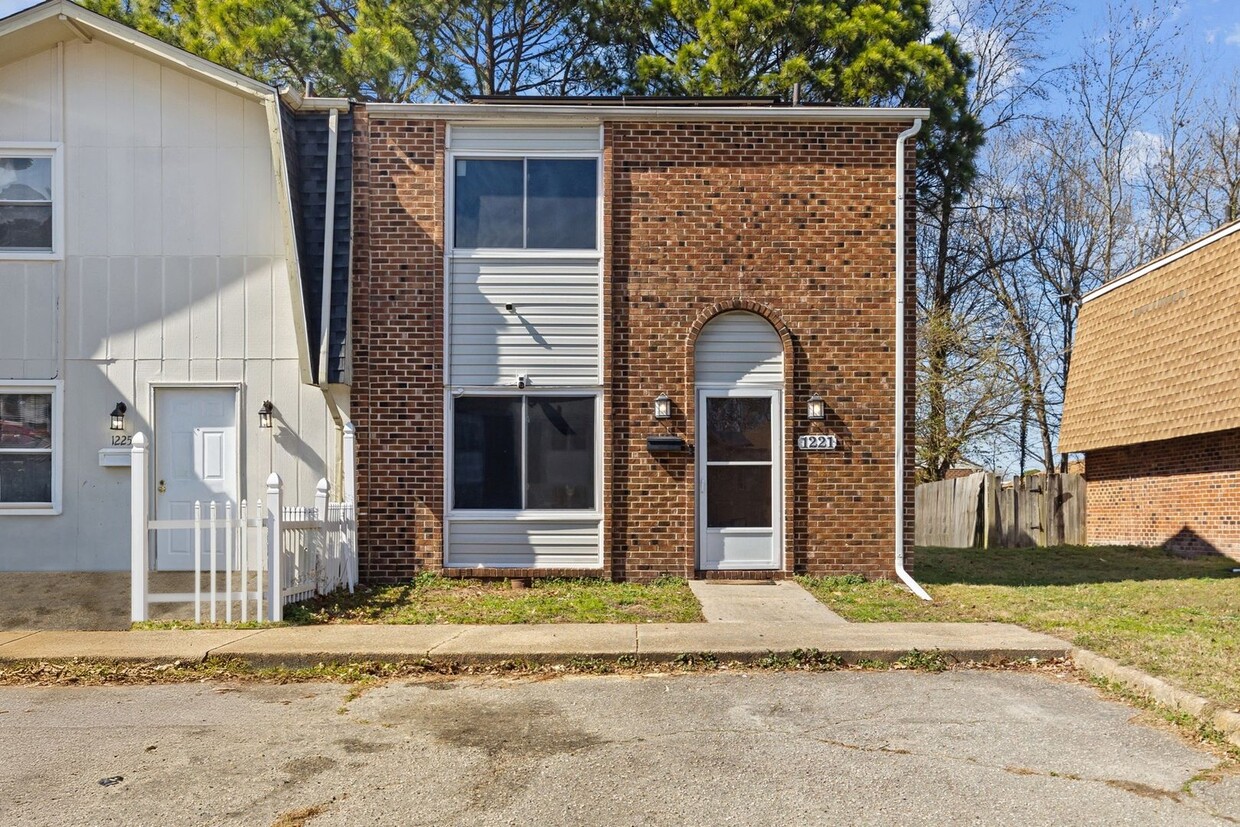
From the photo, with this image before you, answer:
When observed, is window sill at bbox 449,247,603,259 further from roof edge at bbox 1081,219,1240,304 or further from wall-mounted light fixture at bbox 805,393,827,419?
roof edge at bbox 1081,219,1240,304

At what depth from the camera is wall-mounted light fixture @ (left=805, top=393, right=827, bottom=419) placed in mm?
11727

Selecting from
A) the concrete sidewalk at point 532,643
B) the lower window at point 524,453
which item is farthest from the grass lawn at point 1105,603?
the lower window at point 524,453

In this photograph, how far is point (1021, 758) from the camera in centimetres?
555

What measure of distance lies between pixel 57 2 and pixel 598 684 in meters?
9.36

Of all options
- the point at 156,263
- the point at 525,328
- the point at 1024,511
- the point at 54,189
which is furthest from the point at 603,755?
the point at 1024,511

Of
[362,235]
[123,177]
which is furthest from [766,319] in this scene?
[123,177]

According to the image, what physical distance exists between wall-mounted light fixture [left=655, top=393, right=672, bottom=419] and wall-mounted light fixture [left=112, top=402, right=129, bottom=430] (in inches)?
233

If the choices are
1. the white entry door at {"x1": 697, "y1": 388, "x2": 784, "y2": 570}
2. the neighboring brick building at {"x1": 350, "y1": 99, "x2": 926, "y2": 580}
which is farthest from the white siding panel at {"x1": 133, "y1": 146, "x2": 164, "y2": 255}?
the white entry door at {"x1": 697, "y1": 388, "x2": 784, "y2": 570}

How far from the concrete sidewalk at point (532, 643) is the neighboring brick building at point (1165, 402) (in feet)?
30.2

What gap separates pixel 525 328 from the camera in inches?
470

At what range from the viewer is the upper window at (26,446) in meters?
11.8

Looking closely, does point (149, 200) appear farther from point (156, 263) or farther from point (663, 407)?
point (663, 407)

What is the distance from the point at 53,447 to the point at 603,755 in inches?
349

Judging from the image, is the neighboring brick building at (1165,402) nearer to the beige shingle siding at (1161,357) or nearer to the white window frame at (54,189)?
the beige shingle siding at (1161,357)
